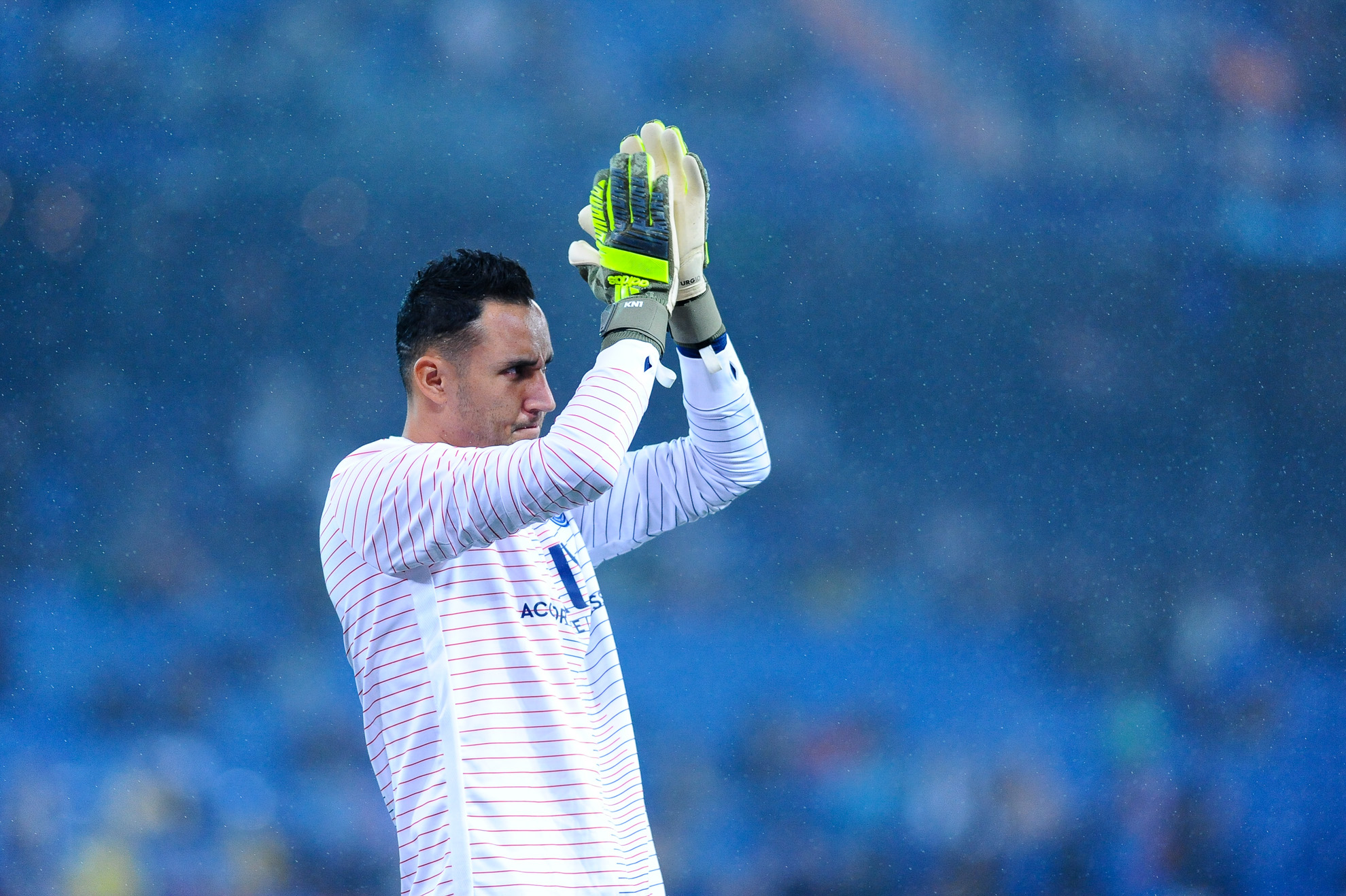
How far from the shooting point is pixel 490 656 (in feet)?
4.48

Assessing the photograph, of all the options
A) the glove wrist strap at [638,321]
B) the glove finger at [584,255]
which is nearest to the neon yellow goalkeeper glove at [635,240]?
the glove wrist strap at [638,321]

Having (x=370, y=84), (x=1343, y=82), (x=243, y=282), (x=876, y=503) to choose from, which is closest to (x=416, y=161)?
(x=370, y=84)

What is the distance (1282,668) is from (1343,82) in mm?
1768

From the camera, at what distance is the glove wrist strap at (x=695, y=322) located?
1606mm

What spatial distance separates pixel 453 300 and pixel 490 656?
17.3 inches

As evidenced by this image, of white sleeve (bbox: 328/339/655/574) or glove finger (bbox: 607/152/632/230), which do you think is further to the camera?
glove finger (bbox: 607/152/632/230)

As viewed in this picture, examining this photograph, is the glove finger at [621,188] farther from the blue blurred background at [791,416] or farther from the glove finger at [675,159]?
the blue blurred background at [791,416]

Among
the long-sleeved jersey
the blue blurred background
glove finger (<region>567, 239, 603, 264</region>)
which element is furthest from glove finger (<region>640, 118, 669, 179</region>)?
the blue blurred background

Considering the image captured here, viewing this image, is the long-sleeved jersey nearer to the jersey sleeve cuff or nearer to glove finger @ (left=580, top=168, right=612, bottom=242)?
glove finger @ (left=580, top=168, right=612, bottom=242)

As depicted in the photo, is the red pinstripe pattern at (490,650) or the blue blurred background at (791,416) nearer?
the red pinstripe pattern at (490,650)

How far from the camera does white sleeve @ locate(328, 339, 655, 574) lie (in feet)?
4.11

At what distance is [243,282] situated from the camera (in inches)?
144

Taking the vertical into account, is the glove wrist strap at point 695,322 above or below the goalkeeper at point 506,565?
above

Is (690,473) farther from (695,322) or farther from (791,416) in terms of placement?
(791,416)
